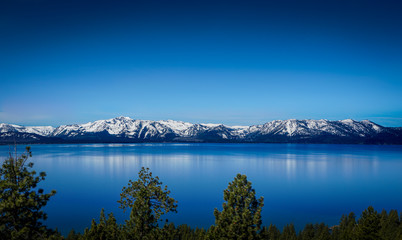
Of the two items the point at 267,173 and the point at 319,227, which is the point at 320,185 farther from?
the point at 319,227

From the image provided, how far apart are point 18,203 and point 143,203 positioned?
748 centimetres

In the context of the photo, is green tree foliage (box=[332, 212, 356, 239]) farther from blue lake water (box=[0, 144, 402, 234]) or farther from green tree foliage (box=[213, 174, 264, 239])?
green tree foliage (box=[213, 174, 264, 239])

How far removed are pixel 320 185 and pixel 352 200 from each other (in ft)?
59.3

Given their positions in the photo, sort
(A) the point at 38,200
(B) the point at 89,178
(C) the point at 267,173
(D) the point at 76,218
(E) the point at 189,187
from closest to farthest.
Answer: (A) the point at 38,200
(D) the point at 76,218
(E) the point at 189,187
(B) the point at 89,178
(C) the point at 267,173

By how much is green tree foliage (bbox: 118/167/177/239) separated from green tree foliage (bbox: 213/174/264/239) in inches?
162

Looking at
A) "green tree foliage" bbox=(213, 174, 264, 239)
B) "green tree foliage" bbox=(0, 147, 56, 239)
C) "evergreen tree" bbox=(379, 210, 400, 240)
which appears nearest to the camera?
"green tree foliage" bbox=(0, 147, 56, 239)

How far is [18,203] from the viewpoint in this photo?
12859mm

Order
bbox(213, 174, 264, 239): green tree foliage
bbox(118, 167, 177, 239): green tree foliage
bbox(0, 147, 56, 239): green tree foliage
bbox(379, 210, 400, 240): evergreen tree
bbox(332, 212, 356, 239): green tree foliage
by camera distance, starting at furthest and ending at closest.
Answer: bbox(379, 210, 400, 240): evergreen tree → bbox(332, 212, 356, 239): green tree foliage → bbox(213, 174, 264, 239): green tree foliage → bbox(118, 167, 177, 239): green tree foliage → bbox(0, 147, 56, 239): green tree foliage

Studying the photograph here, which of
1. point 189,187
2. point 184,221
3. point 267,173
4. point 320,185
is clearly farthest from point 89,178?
point 320,185

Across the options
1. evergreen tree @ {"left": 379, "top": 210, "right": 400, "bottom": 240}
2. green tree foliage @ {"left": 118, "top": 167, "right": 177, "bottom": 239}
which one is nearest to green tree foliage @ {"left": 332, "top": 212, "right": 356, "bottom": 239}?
evergreen tree @ {"left": 379, "top": 210, "right": 400, "bottom": 240}

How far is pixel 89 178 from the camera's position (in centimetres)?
9625

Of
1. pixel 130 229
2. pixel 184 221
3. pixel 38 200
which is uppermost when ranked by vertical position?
pixel 38 200

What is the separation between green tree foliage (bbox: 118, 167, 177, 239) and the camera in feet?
59.5

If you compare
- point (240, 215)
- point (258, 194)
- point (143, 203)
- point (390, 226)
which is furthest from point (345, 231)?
point (258, 194)
